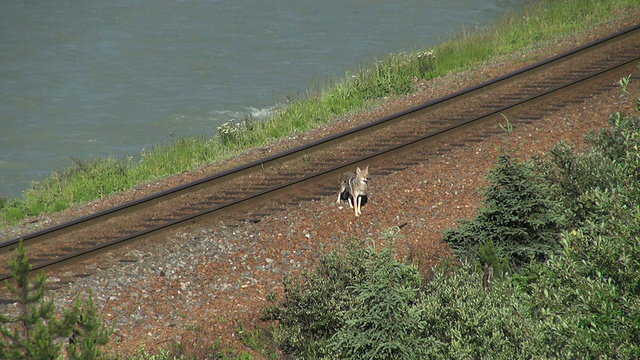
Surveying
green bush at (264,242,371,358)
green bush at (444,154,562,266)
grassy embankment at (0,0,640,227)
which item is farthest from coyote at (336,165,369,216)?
grassy embankment at (0,0,640,227)

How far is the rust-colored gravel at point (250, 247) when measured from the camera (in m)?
11.7

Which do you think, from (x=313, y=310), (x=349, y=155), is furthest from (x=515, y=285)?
(x=349, y=155)

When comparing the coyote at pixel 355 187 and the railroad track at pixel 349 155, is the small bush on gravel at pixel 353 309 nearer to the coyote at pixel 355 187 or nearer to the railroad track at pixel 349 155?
the coyote at pixel 355 187

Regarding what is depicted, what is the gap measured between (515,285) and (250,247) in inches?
167

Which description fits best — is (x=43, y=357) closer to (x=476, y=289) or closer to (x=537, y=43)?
(x=476, y=289)

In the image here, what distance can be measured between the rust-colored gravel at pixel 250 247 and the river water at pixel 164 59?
32.7 ft

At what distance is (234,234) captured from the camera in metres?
13.9

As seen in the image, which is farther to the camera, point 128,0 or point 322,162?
point 128,0

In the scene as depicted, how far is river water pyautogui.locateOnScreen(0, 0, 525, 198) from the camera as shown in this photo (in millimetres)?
26891

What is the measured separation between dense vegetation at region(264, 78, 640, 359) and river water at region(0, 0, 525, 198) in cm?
1417

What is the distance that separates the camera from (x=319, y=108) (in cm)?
2228

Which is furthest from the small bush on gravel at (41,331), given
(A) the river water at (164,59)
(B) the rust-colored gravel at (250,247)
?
(A) the river water at (164,59)

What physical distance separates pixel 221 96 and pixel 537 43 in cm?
1094

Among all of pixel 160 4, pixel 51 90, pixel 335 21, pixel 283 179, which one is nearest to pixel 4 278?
pixel 283 179
